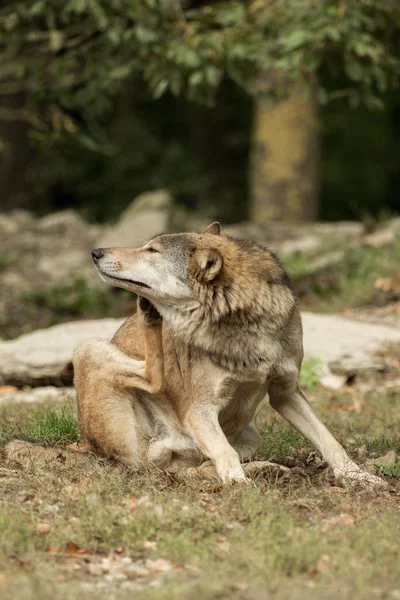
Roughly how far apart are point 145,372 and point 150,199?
12019 millimetres

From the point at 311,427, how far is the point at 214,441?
2.69ft

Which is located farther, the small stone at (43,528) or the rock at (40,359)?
the rock at (40,359)

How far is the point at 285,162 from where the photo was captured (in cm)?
1858

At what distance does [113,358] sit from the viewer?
23.5 feet

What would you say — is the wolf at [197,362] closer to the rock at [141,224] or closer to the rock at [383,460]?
the rock at [383,460]

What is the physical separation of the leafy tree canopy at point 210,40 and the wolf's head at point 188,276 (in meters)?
4.79

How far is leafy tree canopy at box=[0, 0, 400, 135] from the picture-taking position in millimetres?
11328

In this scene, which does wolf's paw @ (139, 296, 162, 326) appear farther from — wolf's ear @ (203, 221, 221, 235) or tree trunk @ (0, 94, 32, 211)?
tree trunk @ (0, 94, 32, 211)

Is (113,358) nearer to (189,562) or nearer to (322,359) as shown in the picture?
(189,562)

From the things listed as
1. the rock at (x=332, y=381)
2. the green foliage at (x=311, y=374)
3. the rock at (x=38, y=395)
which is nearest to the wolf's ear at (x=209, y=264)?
the rock at (x=38, y=395)

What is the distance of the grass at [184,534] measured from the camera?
4.77m

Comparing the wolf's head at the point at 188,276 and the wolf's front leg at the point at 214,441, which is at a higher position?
the wolf's head at the point at 188,276

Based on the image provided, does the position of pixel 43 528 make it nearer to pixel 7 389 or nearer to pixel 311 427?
pixel 311 427

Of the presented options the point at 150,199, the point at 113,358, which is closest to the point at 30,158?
the point at 150,199
